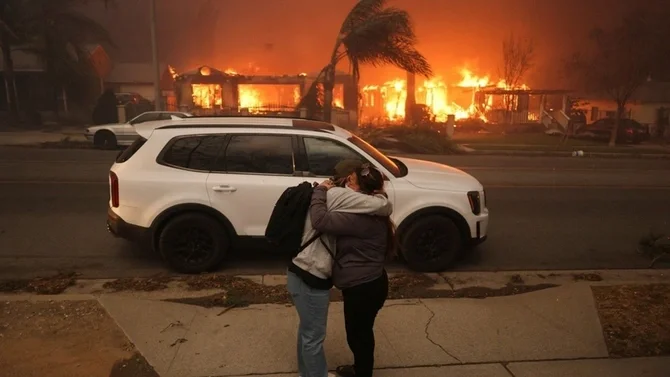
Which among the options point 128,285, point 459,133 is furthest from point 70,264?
point 459,133

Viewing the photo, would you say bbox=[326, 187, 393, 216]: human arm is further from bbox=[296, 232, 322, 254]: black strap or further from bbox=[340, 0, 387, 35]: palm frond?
bbox=[340, 0, 387, 35]: palm frond

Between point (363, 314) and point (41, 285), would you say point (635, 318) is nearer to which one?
point (363, 314)

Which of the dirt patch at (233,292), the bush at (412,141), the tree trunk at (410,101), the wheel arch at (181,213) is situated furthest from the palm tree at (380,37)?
the dirt patch at (233,292)

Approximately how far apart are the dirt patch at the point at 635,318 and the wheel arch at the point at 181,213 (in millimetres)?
3560

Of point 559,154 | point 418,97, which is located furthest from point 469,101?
point 559,154

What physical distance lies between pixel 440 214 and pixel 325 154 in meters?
1.37

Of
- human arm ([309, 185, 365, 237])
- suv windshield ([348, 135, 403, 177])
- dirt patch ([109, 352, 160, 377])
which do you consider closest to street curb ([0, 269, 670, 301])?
suv windshield ([348, 135, 403, 177])

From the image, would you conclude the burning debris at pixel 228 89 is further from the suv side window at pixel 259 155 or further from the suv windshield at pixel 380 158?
the suv side window at pixel 259 155

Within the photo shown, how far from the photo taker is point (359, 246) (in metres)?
3.07

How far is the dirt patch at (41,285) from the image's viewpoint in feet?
16.8

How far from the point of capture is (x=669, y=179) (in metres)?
12.9

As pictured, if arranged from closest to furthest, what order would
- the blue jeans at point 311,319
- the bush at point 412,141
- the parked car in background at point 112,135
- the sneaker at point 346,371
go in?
the blue jeans at point 311,319, the sneaker at point 346,371, the parked car in background at point 112,135, the bush at point 412,141

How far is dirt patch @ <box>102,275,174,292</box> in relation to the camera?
5.19 meters

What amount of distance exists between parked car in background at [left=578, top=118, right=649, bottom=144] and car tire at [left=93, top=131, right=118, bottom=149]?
21.8m
